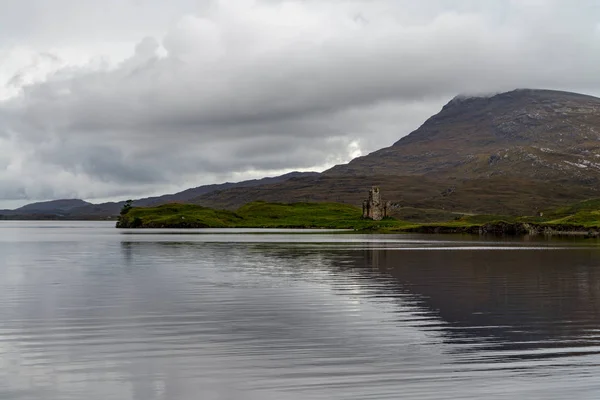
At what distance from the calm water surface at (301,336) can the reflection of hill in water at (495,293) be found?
0.15 metres

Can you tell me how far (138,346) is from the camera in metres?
27.8

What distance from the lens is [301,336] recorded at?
30000mm

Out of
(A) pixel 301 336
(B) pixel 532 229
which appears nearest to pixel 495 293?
(A) pixel 301 336

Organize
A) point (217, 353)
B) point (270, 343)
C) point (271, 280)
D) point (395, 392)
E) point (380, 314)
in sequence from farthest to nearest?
point (271, 280) → point (380, 314) → point (270, 343) → point (217, 353) → point (395, 392)

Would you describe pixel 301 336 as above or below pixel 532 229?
below

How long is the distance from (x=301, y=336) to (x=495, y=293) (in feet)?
67.3

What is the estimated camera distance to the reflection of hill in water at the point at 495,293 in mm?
30413

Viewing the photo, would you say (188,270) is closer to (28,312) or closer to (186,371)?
(28,312)

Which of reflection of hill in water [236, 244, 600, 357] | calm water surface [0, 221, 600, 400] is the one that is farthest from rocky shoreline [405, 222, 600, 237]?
calm water surface [0, 221, 600, 400]

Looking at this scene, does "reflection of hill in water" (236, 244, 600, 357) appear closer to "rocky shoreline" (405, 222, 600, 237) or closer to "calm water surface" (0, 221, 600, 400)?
"calm water surface" (0, 221, 600, 400)

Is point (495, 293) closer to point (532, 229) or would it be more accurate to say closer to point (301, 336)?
point (301, 336)

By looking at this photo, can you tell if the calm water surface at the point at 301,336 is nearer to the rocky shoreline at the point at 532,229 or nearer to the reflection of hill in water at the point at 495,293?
the reflection of hill in water at the point at 495,293

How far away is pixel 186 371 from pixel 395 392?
279 inches

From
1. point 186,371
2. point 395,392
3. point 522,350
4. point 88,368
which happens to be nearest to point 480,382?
point 395,392
